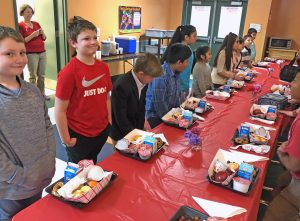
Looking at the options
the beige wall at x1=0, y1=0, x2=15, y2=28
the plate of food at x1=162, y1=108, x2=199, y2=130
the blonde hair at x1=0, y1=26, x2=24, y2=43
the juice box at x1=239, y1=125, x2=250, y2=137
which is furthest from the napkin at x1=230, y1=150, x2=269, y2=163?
the beige wall at x1=0, y1=0, x2=15, y2=28

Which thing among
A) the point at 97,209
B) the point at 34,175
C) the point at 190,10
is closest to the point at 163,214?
the point at 97,209

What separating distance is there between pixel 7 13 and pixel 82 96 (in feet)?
9.07

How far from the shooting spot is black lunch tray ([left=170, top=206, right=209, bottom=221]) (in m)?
1.02

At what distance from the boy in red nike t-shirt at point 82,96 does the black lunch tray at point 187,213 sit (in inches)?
32.5

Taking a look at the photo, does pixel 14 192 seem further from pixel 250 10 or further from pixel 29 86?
pixel 250 10

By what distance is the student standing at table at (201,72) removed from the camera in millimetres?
2943

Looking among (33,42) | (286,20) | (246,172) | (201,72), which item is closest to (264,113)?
(201,72)

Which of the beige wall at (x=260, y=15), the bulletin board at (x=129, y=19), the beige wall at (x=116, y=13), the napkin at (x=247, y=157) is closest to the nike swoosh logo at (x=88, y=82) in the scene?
the napkin at (x=247, y=157)

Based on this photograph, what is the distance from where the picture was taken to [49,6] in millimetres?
4418

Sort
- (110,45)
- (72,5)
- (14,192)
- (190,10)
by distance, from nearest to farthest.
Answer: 1. (14,192)
2. (72,5)
3. (110,45)
4. (190,10)

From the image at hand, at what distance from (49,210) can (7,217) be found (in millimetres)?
331

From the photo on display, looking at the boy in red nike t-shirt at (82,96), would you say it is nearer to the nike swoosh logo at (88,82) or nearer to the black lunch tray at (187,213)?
the nike swoosh logo at (88,82)

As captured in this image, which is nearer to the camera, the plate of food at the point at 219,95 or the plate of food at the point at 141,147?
the plate of food at the point at 141,147

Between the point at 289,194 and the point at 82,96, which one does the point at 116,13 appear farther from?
the point at 289,194
